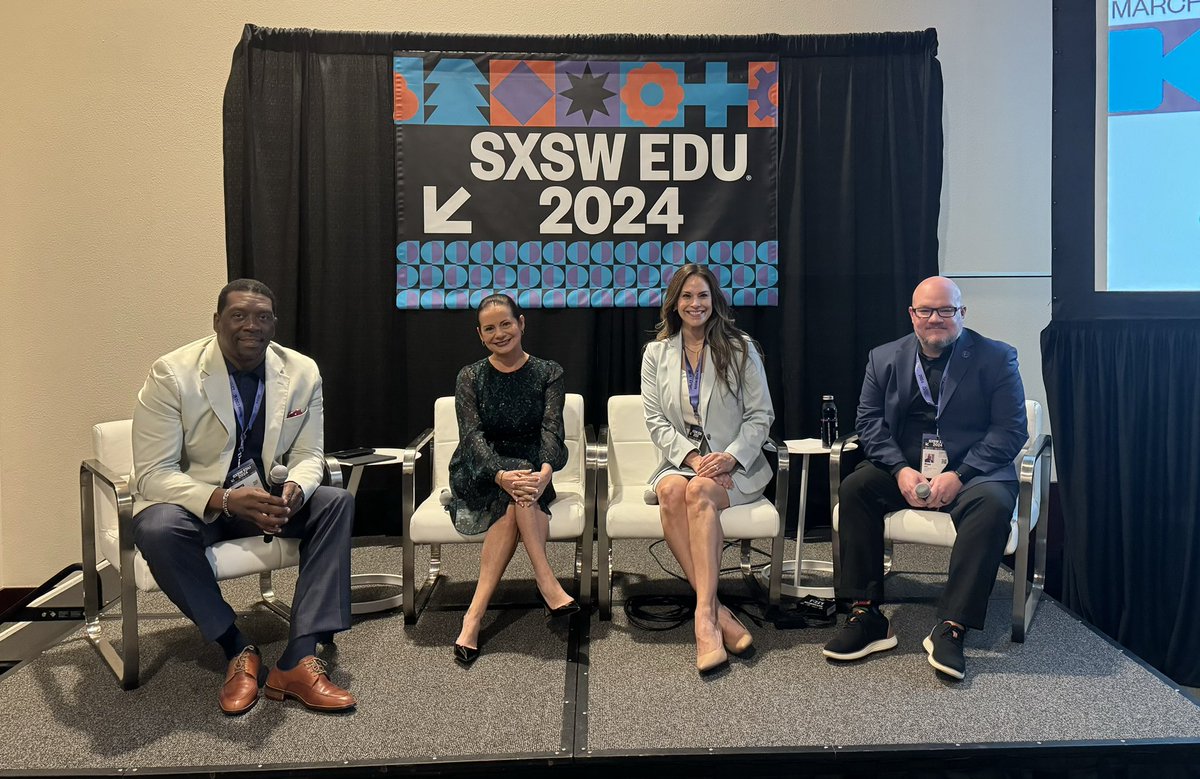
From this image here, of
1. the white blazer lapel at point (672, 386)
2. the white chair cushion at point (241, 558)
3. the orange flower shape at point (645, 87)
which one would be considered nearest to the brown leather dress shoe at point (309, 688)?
the white chair cushion at point (241, 558)

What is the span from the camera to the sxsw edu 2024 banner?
13.6ft

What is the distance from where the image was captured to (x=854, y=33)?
13.8 feet

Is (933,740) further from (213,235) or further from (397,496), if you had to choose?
(213,235)

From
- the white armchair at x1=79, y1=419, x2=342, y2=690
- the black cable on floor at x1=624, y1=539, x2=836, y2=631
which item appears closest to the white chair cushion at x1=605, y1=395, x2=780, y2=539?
the black cable on floor at x1=624, y1=539, x2=836, y2=631

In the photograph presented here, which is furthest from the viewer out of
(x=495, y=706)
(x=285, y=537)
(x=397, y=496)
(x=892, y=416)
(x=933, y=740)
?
(x=397, y=496)

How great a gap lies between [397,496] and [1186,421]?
378 centimetres

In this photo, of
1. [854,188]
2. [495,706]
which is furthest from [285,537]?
[854,188]

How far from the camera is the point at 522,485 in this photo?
116 inches

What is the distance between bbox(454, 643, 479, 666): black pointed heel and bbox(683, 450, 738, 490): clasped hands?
101 centimetres

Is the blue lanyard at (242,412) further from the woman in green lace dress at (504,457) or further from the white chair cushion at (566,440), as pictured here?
the white chair cushion at (566,440)

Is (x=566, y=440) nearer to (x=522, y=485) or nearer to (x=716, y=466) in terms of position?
(x=522, y=485)

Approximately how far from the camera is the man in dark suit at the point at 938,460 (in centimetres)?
278

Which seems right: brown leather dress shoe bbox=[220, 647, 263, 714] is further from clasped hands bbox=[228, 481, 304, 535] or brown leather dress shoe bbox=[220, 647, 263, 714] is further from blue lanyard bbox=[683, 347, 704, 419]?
blue lanyard bbox=[683, 347, 704, 419]

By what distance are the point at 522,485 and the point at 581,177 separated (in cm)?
190
